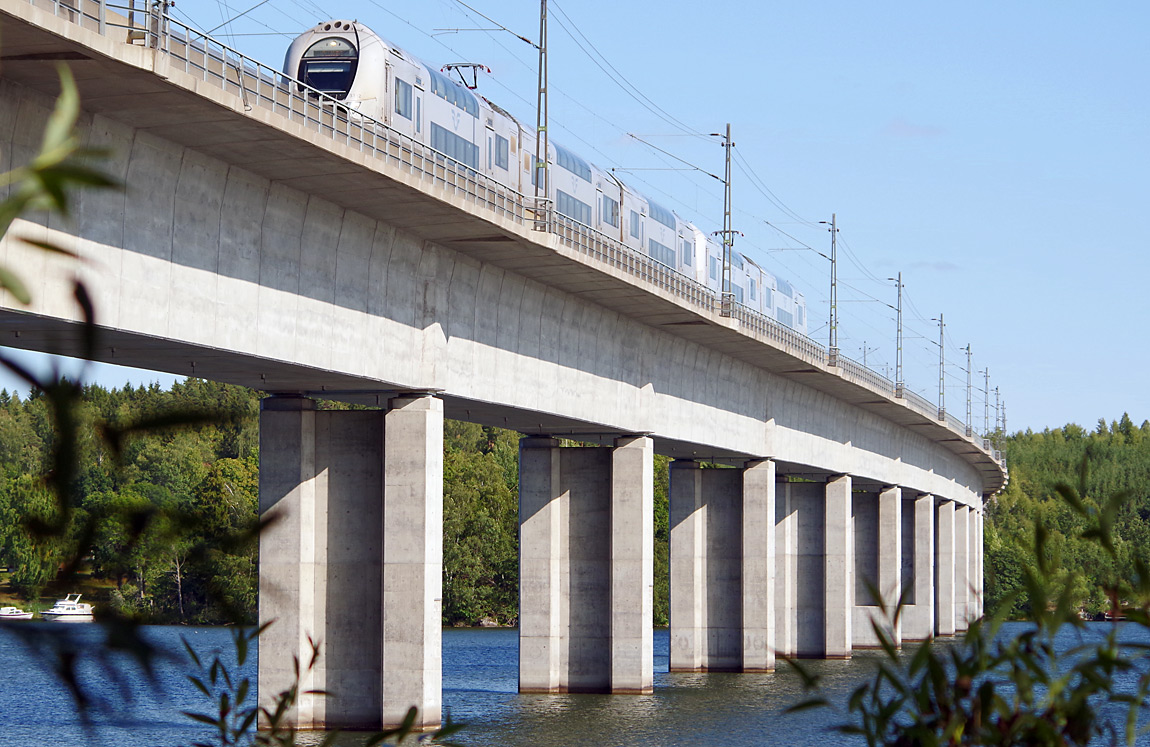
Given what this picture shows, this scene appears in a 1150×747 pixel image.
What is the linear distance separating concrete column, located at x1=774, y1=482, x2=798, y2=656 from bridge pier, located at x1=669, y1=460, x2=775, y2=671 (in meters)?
1.50

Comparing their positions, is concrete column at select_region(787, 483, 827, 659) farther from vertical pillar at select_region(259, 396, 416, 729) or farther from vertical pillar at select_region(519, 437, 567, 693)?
vertical pillar at select_region(259, 396, 416, 729)

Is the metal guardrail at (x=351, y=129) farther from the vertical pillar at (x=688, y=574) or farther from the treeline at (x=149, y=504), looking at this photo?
the vertical pillar at (x=688, y=574)

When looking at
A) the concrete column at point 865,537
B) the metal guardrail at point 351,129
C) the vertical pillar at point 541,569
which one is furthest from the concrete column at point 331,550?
the concrete column at point 865,537

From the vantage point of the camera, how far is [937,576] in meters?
106

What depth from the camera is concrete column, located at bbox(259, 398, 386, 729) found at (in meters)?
35.3

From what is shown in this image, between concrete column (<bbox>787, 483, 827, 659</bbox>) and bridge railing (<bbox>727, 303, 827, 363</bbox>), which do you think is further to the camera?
concrete column (<bbox>787, 483, 827, 659</bbox>)

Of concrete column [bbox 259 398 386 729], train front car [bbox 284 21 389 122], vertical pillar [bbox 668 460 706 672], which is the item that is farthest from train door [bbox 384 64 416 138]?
vertical pillar [bbox 668 460 706 672]

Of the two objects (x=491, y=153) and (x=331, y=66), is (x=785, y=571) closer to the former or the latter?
(x=491, y=153)

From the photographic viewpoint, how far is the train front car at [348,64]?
112 feet

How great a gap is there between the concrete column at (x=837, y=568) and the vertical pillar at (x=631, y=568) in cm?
2300

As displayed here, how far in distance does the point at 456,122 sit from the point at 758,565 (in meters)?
27.9

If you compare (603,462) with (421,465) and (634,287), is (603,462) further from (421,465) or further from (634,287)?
(421,465)

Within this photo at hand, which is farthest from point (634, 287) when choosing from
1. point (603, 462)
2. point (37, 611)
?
point (37, 611)

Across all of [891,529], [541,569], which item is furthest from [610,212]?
[891,529]
